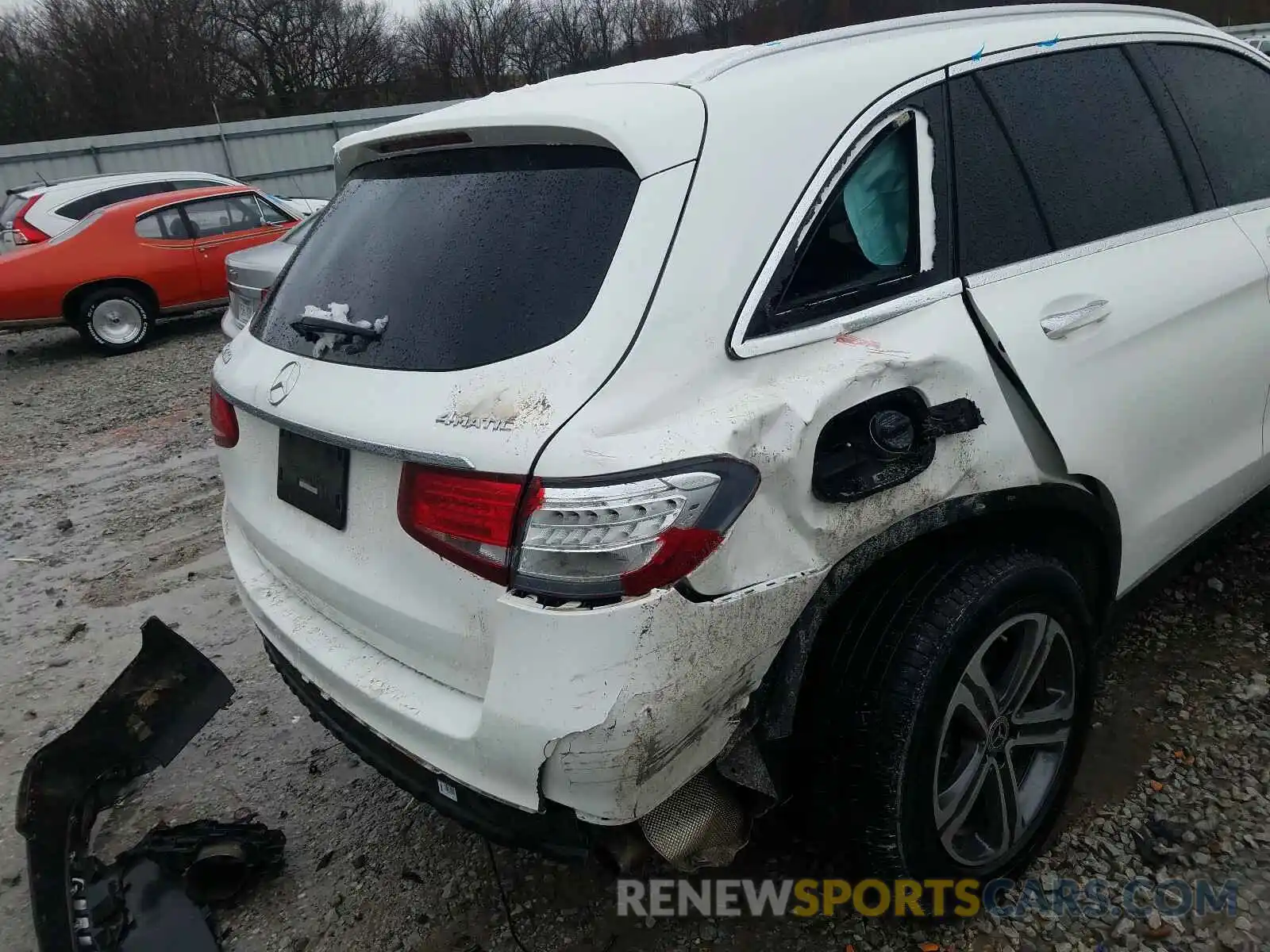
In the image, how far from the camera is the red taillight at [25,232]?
889 centimetres

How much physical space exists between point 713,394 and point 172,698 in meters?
1.82

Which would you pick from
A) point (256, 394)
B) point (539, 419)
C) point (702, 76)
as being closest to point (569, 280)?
point (539, 419)

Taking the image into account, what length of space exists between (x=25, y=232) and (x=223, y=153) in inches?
375

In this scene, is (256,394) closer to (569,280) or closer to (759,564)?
(569,280)

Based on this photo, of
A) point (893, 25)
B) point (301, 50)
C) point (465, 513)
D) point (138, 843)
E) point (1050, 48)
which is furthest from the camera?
point (301, 50)

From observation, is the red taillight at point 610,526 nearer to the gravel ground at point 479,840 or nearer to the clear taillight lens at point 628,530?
the clear taillight lens at point 628,530

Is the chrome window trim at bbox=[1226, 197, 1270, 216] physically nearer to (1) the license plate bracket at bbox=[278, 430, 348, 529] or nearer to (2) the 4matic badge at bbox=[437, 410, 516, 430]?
(2) the 4matic badge at bbox=[437, 410, 516, 430]

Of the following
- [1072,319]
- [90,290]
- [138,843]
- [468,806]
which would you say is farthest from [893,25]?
[90,290]

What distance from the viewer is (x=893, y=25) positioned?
2043 millimetres

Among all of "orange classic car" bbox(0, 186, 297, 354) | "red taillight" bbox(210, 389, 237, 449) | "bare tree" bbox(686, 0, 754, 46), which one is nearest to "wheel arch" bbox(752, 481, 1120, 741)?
"red taillight" bbox(210, 389, 237, 449)

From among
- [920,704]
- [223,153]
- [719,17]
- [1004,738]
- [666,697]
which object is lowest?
[1004,738]

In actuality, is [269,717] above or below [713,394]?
below

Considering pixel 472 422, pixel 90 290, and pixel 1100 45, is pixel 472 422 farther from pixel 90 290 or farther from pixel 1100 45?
pixel 90 290

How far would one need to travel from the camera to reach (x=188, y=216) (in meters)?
9.38
